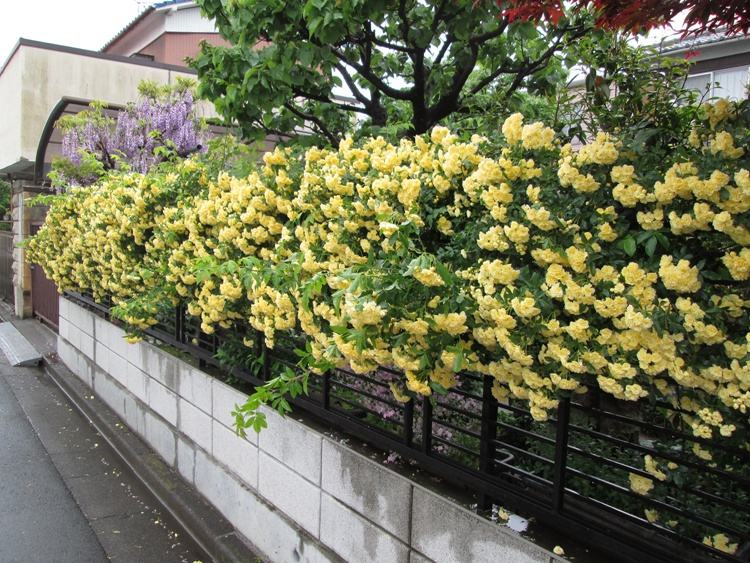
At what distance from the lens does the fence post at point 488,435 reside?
2602mm

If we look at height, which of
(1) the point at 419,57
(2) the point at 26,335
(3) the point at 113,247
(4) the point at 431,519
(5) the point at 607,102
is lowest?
(2) the point at 26,335

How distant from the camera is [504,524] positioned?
251 centimetres

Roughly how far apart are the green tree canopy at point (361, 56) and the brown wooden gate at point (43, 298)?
7672mm

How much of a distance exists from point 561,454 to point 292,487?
1.81m

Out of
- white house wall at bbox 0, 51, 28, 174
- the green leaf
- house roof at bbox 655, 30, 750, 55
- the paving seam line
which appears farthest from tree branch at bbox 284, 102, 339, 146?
white house wall at bbox 0, 51, 28, 174

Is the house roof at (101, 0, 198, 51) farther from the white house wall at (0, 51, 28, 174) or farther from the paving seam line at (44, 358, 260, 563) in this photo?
the paving seam line at (44, 358, 260, 563)

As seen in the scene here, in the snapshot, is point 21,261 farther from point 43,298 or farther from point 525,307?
point 525,307

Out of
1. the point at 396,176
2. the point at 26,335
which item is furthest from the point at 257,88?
the point at 26,335

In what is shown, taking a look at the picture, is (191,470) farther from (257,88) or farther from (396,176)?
(396,176)

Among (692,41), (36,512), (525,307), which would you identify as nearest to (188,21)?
(692,41)

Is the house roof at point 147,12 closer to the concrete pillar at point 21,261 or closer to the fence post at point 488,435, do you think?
the concrete pillar at point 21,261

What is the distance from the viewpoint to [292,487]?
11.9ft

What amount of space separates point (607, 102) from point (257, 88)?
2.21m

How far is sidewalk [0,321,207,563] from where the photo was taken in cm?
431
